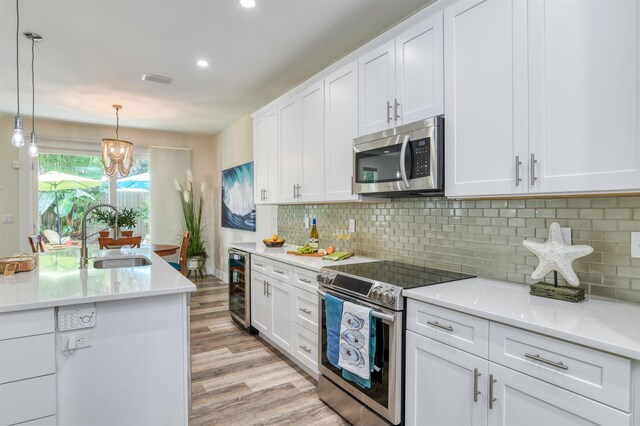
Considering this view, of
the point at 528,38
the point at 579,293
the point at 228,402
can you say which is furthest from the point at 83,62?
the point at 579,293

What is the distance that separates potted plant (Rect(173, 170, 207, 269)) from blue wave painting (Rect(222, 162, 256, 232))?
2.07 ft

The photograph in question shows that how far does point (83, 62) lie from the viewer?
3.35 metres

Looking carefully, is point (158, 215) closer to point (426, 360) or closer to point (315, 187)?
point (315, 187)

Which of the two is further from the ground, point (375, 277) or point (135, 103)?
point (135, 103)

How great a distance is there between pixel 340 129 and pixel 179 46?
1576mm

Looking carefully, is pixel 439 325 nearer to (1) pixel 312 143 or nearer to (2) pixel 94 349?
(2) pixel 94 349

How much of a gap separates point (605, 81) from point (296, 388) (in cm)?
252

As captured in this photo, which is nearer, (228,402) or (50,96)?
(228,402)

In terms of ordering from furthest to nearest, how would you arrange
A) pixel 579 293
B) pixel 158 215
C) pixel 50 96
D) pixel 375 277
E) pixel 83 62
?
pixel 158 215 → pixel 50 96 → pixel 83 62 → pixel 375 277 → pixel 579 293

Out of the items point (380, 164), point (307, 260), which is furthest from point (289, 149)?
point (380, 164)

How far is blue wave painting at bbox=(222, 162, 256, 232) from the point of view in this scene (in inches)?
202

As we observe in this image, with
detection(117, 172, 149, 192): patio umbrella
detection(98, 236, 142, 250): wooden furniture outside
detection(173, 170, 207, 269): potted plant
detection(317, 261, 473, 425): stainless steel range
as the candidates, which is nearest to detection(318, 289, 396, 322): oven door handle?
detection(317, 261, 473, 425): stainless steel range

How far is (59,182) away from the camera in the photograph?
5.66 metres

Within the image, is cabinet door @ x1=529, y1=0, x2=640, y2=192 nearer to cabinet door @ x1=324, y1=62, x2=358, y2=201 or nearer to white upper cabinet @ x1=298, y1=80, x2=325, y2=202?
cabinet door @ x1=324, y1=62, x2=358, y2=201
